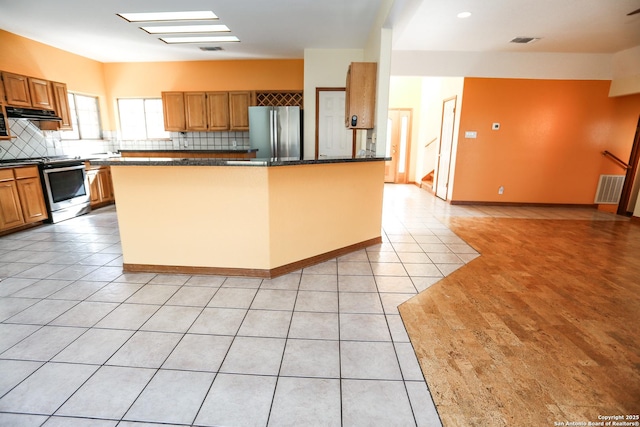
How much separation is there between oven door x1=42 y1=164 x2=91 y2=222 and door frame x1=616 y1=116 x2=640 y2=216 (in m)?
9.32

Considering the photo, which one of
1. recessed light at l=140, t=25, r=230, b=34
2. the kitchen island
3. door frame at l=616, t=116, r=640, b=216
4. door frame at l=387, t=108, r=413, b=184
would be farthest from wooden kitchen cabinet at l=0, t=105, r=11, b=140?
door frame at l=616, t=116, r=640, b=216

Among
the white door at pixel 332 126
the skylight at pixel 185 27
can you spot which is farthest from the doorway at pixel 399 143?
the skylight at pixel 185 27

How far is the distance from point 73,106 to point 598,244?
→ 8.56 meters

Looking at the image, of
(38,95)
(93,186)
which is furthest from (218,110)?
→ (38,95)

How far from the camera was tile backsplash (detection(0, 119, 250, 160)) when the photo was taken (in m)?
4.63

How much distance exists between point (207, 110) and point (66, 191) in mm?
2745

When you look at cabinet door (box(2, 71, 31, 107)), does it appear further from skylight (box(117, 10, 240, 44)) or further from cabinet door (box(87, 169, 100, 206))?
skylight (box(117, 10, 240, 44))

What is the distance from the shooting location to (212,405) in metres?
1.51

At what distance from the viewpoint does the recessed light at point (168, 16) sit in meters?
4.03

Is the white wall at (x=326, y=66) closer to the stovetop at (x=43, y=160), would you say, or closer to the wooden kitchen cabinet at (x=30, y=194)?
the stovetop at (x=43, y=160)

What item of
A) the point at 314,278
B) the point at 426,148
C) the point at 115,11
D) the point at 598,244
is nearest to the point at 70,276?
the point at 314,278

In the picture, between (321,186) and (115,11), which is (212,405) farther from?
(115,11)

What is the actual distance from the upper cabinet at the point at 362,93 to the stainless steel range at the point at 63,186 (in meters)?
4.28

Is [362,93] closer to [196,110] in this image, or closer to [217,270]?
[217,270]
